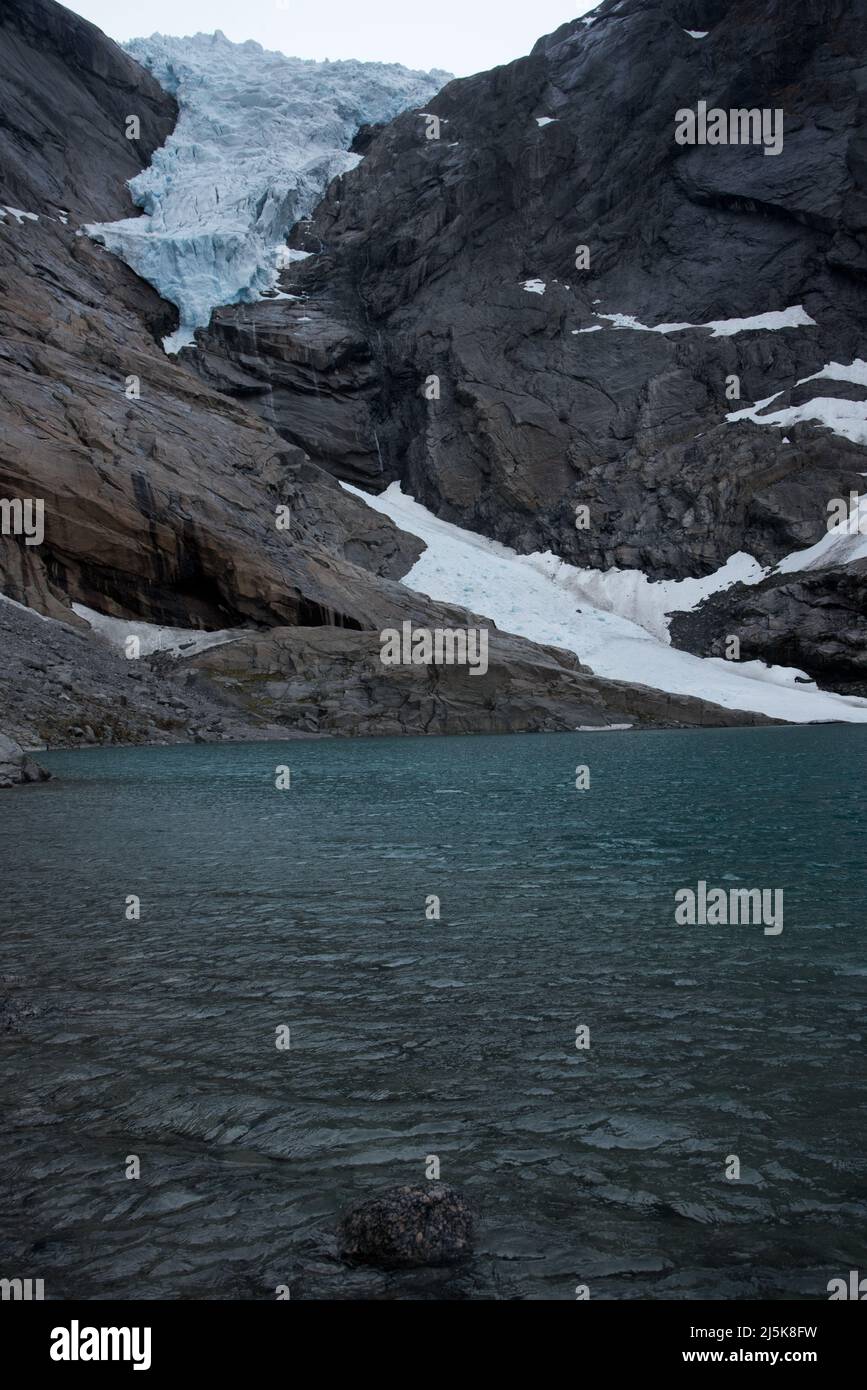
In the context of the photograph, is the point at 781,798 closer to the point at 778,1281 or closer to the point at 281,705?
the point at 778,1281

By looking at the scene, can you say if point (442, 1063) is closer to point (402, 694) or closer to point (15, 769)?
point (15, 769)

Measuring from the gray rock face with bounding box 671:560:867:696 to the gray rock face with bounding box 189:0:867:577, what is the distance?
1216 centimetres

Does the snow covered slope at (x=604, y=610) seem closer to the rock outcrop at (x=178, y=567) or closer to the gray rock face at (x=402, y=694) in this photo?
the rock outcrop at (x=178, y=567)

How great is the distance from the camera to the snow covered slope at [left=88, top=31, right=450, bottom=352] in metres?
Result: 115

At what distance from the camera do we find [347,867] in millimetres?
17500

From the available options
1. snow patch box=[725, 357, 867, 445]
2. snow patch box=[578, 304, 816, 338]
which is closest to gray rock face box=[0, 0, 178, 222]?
snow patch box=[578, 304, 816, 338]

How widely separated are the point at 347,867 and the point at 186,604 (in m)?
61.4

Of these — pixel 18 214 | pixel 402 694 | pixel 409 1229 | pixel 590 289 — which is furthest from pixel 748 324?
pixel 409 1229

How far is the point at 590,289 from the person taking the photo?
12331cm

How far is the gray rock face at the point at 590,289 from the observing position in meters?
109

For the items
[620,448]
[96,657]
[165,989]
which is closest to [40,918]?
[165,989]

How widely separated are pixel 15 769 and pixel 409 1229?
32686 mm

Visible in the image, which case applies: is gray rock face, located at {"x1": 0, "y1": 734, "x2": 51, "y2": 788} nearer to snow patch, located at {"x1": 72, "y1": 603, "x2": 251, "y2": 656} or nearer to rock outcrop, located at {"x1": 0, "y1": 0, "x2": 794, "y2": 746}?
rock outcrop, located at {"x1": 0, "y1": 0, "x2": 794, "y2": 746}

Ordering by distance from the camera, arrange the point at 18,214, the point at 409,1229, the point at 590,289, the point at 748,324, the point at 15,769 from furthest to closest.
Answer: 1. the point at 590,289
2. the point at 748,324
3. the point at 18,214
4. the point at 15,769
5. the point at 409,1229
